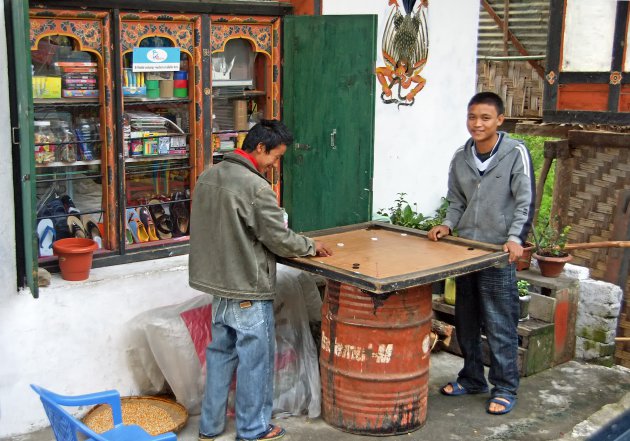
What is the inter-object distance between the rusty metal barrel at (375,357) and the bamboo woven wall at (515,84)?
7.85 metres

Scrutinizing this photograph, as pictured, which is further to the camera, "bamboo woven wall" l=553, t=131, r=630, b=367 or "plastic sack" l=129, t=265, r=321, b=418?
"bamboo woven wall" l=553, t=131, r=630, b=367

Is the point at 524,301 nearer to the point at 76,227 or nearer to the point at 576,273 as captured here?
the point at 576,273

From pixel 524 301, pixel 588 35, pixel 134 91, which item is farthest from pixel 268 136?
pixel 588 35

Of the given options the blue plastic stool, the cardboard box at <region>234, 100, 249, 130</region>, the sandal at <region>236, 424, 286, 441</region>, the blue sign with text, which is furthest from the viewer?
the cardboard box at <region>234, 100, 249, 130</region>

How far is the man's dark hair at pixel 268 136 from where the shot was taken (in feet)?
15.9

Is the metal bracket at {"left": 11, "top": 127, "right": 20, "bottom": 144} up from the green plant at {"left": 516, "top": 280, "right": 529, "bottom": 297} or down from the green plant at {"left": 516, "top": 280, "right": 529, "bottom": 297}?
up

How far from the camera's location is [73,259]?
5.40 meters

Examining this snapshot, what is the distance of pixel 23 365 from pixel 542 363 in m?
3.87

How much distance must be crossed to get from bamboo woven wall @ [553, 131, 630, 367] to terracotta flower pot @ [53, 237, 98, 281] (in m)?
6.92

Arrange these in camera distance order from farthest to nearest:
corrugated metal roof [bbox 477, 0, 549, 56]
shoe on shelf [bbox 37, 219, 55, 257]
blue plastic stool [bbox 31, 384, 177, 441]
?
corrugated metal roof [bbox 477, 0, 549, 56] → shoe on shelf [bbox 37, 219, 55, 257] → blue plastic stool [bbox 31, 384, 177, 441]

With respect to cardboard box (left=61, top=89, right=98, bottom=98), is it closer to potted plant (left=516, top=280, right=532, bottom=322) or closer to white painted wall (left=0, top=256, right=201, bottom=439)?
white painted wall (left=0, top=256, right=201, bottom=439)

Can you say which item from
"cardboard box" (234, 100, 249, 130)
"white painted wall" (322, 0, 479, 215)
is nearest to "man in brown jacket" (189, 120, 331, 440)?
"cardboard box" (234, 100, 249, 130)

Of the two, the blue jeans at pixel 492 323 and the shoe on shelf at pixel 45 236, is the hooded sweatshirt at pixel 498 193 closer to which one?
the blue jeans at pixel 492 323

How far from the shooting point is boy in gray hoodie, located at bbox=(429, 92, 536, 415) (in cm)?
535
